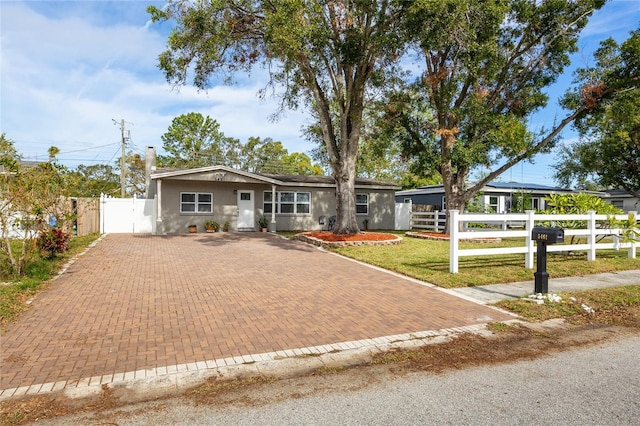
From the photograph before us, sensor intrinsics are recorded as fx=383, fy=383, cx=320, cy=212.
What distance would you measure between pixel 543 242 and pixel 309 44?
9.92m

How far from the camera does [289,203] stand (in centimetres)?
2225

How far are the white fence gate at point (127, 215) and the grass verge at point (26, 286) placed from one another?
29.6ft

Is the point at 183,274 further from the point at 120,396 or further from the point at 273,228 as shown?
the point at 273,228

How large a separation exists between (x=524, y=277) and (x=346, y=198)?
29.1ft

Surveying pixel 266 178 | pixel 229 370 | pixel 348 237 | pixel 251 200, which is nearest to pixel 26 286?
pixel 229 370

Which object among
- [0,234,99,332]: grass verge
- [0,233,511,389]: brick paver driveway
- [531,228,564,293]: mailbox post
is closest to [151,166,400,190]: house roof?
[0,234,99,332]: grass verge

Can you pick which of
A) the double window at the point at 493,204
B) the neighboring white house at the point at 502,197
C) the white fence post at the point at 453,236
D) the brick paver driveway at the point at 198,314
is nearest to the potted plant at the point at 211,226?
the brick paver driveway at the point at 198,314

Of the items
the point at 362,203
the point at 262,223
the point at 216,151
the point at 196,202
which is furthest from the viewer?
the point at 216,151

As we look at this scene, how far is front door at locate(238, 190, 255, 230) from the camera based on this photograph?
21.1 metres

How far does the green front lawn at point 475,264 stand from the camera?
830 centimetres

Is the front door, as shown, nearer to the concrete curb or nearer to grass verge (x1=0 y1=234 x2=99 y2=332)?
grass verge (x1=0 y1=234 x2=99 y2=332)

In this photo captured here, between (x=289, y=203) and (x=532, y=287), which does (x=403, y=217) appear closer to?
(x=289, y=203)

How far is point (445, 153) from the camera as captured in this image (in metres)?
17.3

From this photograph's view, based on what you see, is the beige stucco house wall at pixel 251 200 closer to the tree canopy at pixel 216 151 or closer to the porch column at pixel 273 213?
the porch column at pixel 273 213
